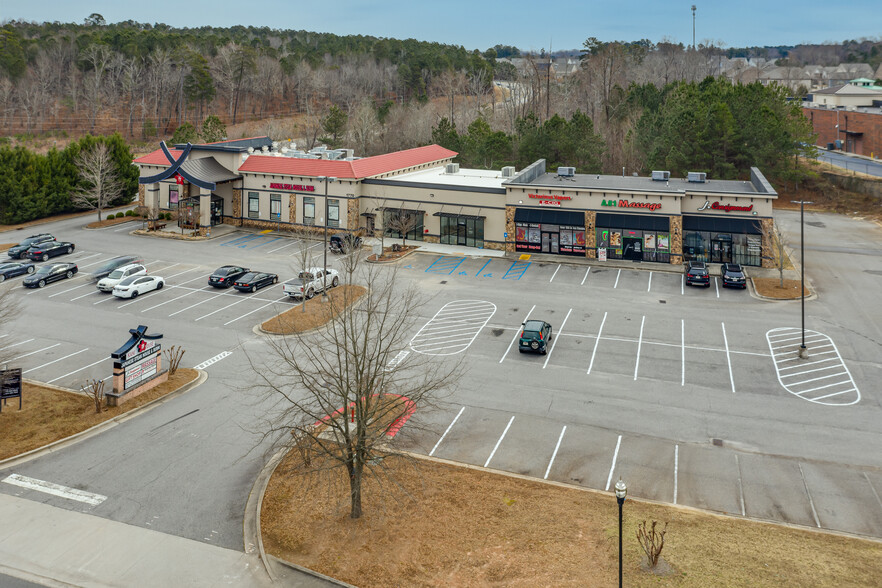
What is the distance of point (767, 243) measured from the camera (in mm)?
46781

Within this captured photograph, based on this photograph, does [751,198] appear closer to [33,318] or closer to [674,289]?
[674,289]

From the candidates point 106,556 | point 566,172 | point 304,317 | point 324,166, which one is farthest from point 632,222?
point 106,556

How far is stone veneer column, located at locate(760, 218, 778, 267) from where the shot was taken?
46.5 metres

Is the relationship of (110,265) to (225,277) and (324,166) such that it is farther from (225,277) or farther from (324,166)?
(324,166)

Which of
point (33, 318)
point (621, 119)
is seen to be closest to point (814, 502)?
point (33, 318)

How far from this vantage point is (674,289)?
42.5m

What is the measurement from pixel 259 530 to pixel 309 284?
897 inches

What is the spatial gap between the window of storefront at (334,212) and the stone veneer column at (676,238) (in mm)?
26054

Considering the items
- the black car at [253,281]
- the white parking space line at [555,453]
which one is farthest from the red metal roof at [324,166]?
the white parking space line at [555,453]

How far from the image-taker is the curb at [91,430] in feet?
72.9

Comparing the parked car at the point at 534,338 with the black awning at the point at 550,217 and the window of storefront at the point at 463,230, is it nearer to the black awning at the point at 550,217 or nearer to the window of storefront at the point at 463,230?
the black awning at the point at 550,217

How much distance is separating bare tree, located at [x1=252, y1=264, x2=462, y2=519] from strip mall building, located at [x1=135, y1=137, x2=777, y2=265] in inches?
535

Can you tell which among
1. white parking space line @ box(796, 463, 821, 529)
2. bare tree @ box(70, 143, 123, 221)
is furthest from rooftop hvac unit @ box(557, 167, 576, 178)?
bare tree @ box(70, 143, 123, 221)

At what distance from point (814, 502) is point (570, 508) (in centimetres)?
752
